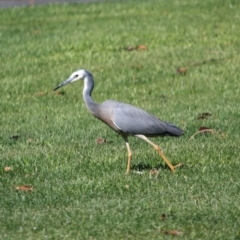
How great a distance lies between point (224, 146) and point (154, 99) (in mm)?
3924

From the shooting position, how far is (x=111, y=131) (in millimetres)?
11914

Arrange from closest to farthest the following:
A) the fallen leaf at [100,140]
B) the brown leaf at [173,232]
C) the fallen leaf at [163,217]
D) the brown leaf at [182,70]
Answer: the brown leaf at [173,232] → the fallen leaf at [163,217] → the fallen leaf at [100,140] → the brown leaf at [182,70]

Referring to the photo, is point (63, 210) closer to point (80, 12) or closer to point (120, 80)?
point (120, 80)

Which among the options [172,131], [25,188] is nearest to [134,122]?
[172,131]

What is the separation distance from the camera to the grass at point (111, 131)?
25.1 ft

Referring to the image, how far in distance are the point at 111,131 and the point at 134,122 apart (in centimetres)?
249

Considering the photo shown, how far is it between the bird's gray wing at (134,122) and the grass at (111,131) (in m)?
0.39

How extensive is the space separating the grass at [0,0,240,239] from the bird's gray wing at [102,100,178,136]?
39cm

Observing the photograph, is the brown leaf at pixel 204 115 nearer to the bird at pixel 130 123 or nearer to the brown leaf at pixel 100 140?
the brown leaf at pixel 100 140

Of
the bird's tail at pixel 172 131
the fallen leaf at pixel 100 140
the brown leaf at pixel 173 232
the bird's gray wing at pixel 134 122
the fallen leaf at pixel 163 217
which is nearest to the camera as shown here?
the brown leaf at pixel 173 232

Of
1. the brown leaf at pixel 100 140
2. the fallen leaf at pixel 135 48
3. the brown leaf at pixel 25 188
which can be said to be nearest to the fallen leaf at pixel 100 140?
the brown leaf at pixel 100 140

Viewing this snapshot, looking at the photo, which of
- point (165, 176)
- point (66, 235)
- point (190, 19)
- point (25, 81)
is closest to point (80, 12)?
point (190, 19)

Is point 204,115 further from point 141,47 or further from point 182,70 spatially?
point 141,47

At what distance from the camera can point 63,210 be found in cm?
793
